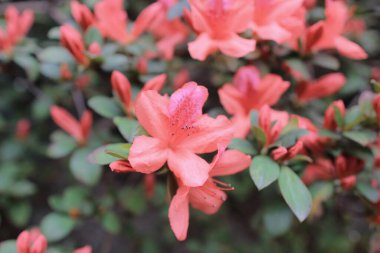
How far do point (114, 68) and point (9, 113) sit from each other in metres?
0.88

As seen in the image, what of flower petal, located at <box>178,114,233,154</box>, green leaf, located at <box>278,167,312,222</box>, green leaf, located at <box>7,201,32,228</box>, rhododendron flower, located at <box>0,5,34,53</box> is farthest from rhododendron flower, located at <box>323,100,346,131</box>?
green leaf, located at <box>7,201,32,228</box>

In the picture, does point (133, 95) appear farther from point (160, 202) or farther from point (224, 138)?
point (160, 202)

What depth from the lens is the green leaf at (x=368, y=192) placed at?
1.30 meters

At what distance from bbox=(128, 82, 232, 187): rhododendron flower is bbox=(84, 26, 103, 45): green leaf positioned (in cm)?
45

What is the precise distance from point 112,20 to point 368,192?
96 cm

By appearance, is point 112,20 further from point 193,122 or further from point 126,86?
point 193,122

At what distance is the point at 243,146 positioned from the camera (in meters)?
1.17

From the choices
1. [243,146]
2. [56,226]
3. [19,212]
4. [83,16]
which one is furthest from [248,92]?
[19,212]

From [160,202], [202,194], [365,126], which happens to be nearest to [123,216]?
[160,202]

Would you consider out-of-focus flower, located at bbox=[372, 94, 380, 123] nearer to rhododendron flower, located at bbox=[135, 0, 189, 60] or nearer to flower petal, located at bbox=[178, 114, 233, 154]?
flower petal, located at bbox=[178, 114, 233, 154]

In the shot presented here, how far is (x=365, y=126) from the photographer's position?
1.28 metres

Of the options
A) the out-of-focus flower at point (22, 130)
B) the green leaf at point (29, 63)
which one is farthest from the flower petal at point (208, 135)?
the out-of-focus flower at point (22, 130)

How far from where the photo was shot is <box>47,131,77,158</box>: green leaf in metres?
1.44

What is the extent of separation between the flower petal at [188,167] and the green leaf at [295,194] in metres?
0.23
